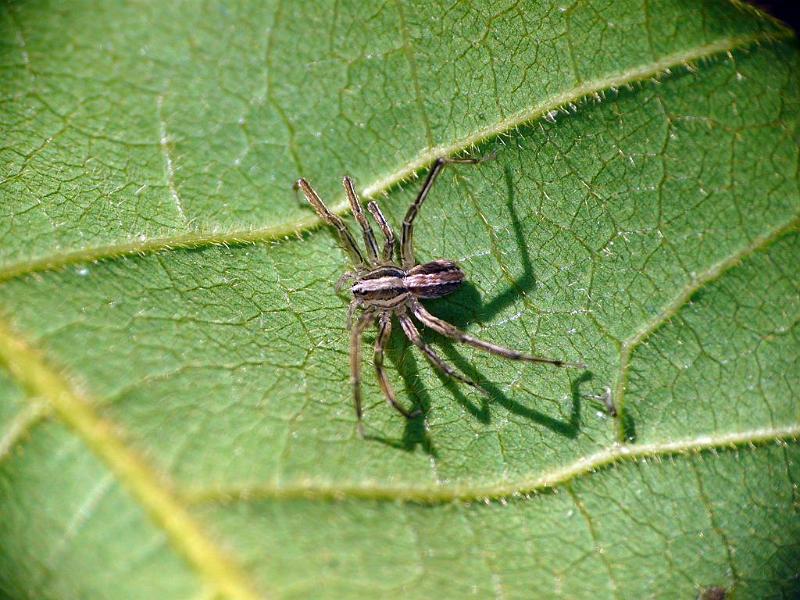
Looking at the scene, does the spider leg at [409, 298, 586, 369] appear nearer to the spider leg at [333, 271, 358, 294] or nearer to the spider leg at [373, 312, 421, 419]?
the spider leg at [373, 312, 421, 419]

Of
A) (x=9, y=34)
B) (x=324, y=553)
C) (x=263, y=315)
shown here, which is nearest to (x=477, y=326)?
(x=263, y=315)

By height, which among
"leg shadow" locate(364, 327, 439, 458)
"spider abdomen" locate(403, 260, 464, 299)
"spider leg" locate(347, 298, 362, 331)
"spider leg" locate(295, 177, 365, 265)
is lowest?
"leg shadow" locate(364, 327, 439, 458)

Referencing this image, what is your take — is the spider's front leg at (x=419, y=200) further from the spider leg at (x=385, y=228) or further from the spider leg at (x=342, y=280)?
the spider leg at (x=342, y=280)

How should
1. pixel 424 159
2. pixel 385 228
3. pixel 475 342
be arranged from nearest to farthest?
pixel 475 342
pixel 424 159
pixel 385 228

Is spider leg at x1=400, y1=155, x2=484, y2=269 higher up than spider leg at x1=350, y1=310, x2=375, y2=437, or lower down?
higher up

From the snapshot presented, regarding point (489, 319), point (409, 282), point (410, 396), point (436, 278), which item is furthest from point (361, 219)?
point (410, 396)

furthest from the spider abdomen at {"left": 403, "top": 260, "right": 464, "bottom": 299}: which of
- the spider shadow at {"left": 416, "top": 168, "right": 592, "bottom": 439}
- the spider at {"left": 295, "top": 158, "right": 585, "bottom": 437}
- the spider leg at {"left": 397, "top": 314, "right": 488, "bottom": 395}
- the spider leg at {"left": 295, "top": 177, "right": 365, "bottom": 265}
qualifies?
the spider leg at {"left": 295, "top": 177, "right": 365, "bottom": 265}

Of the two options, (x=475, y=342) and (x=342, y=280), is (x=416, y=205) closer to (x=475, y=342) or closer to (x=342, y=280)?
(x=342, y=280)
